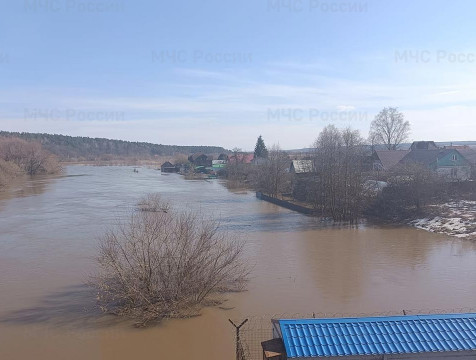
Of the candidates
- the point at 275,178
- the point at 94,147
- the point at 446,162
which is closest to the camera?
the point at 446,162

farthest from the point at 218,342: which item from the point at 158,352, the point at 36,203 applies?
the point at 36,203

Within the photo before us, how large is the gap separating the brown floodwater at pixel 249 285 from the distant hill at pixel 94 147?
9653 centimetres

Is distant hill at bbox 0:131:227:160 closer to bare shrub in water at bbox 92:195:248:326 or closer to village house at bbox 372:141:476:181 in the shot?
village house at bbox 372:141:476:181

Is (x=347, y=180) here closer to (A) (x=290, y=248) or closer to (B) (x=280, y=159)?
(A) (x=290, y=248)

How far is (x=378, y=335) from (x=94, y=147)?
129904 millimetres

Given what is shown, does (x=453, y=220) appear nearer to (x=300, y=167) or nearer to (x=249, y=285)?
(x=249, y=285)

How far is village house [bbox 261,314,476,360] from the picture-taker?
4.66 m

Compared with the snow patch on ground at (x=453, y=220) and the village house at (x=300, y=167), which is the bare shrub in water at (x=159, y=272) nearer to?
the snow patch on ground at (x=453, y=220)

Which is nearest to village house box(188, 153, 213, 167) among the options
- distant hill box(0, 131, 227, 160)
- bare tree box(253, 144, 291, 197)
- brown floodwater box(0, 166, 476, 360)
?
bare tree box(253, 144, 291, 197)

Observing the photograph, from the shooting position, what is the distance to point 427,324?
16.9 ft

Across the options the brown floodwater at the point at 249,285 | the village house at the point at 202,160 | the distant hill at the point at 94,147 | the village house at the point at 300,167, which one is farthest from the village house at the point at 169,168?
the brown floodwater at the point at 249,285

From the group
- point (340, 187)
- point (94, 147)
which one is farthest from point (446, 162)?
point (94, 147)

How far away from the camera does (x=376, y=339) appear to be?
486cm

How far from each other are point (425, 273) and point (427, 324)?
25.0 feet
